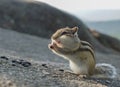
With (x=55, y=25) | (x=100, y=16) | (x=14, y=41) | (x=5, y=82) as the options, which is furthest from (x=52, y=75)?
(x=100, y=16)

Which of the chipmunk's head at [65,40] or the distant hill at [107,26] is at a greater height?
the distant hill at [107,26]

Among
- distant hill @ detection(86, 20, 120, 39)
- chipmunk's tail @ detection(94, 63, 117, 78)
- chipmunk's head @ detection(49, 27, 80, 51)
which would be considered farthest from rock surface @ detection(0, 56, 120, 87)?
distant hill @ detection(86, 20, 120, 39)

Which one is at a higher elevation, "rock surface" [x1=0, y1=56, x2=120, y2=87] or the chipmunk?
the chipmunk

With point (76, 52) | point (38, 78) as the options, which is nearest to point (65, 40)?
point (76, 52)

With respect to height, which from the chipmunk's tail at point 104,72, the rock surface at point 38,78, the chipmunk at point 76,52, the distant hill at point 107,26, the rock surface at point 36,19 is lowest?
the rock surface at point 38,78

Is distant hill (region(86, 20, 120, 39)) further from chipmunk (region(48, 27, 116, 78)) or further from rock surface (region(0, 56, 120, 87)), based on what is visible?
rock surface (region(0, 56, 120, 87))

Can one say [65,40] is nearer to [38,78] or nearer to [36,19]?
[38,78]

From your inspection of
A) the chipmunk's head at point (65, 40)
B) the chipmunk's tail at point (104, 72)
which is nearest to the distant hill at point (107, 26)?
the chipmunk's tail at point (104, 72)

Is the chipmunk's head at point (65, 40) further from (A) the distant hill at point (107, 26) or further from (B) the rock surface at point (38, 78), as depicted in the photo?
(A) the distant hill at point (107, 26)
